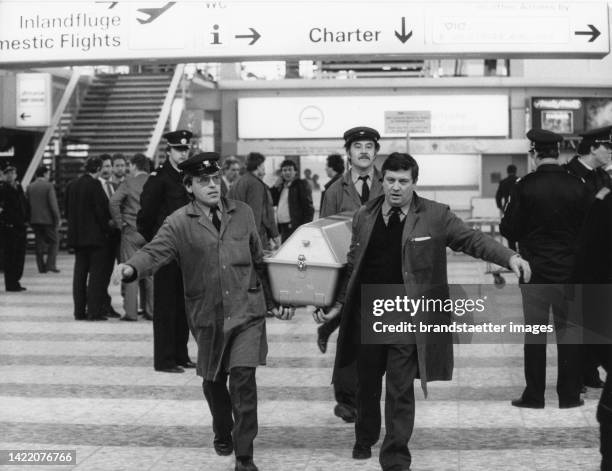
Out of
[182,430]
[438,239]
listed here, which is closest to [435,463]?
[438,239]

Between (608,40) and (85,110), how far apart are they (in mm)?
19215

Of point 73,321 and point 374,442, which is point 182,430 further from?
point 73,321

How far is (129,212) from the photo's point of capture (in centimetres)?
1256

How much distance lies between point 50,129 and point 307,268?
20605 mm

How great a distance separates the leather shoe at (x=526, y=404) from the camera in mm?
7766

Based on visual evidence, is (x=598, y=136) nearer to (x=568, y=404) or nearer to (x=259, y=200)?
(x=568, y=404)

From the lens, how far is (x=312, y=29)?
40.0 feet

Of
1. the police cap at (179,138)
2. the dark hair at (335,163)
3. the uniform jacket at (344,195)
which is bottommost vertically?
the uniform jacket at (344,195)

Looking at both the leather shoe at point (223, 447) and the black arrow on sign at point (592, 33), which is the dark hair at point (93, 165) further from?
the leather shoe at point (223, 447)

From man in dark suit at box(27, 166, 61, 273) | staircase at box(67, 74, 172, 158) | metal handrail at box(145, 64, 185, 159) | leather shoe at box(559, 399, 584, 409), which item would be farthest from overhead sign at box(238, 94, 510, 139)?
leather shoe at box(559, 399, 584, 409)

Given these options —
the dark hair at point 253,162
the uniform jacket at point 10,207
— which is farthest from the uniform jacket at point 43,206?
the dark hair at point 253,162

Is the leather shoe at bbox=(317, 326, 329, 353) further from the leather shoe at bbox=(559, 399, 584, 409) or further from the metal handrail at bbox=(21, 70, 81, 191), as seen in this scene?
the metal handrail at bbox=(21, 70, 81, 191)

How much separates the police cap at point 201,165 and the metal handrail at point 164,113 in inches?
759

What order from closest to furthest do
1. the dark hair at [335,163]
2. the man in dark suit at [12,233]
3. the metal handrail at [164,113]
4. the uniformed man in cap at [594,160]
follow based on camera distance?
1. the uniformed man in cap at [594,160]
2. the dark hair at [335,163]
3. the man in dark suit at [12,233]
4. the metal handrail at [164,113]
